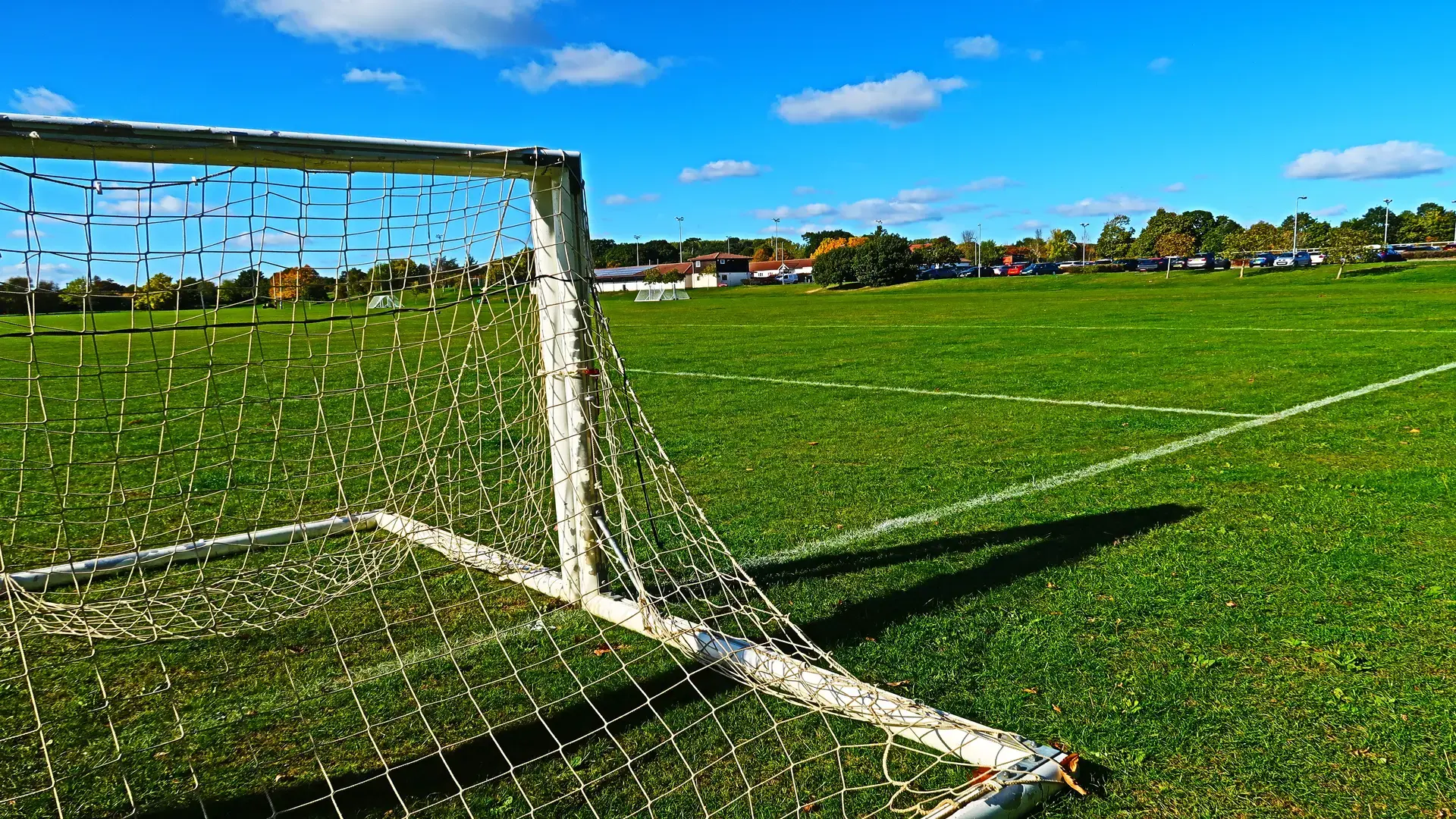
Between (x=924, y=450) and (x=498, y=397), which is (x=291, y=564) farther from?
(x=924, y=450)

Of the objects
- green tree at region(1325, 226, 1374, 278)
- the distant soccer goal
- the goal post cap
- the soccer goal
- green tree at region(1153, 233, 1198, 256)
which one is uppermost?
green tree at region(1153, 233, 1198, 256)

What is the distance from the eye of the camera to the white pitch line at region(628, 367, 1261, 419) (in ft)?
→ 26.9

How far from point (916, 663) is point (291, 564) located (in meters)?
2.92

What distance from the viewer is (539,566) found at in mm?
4285

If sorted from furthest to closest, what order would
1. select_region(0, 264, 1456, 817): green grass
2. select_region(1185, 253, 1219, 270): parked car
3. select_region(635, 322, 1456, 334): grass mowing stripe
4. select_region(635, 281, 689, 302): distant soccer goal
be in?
1. select_region(1185, 253, 1219, 270): parked car
2. select_region(635, 281, 689, 302): distant soccer goal
3. select_region(635, 322, 1456, 334): grass mowing stripe
4. select_region(0, 264, 1456, 817): green grass

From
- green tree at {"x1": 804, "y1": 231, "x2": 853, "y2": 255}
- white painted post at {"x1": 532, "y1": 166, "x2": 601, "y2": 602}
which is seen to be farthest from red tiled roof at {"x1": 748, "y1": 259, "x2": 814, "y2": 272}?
white painted post at {"x1": 532, "y1": 166, "x2": 601, "y2": 602}

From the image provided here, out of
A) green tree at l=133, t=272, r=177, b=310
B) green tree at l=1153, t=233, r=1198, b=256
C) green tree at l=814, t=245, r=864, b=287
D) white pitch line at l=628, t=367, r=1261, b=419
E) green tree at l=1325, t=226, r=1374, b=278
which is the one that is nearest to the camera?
green tree at l=133, t=272, r=177, b=310

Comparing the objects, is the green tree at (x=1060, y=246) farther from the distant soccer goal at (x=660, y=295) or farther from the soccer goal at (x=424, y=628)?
the soccer goal at (x=424, y=628)

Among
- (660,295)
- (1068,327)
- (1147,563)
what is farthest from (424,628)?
(660,295)

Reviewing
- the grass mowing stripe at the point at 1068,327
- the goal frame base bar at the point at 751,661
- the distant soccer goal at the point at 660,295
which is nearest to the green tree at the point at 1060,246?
the distant soccer goal at the point at 660,295

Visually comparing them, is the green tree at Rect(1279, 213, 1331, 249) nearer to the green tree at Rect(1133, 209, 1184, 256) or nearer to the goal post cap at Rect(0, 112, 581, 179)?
the green tree at Rect(1133, 209, 1184, 256)

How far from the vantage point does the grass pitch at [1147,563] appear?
2.80m

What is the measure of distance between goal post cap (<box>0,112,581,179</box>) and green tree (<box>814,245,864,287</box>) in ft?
204

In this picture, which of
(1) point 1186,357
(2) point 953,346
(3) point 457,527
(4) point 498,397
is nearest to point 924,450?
(3) point 457,527
